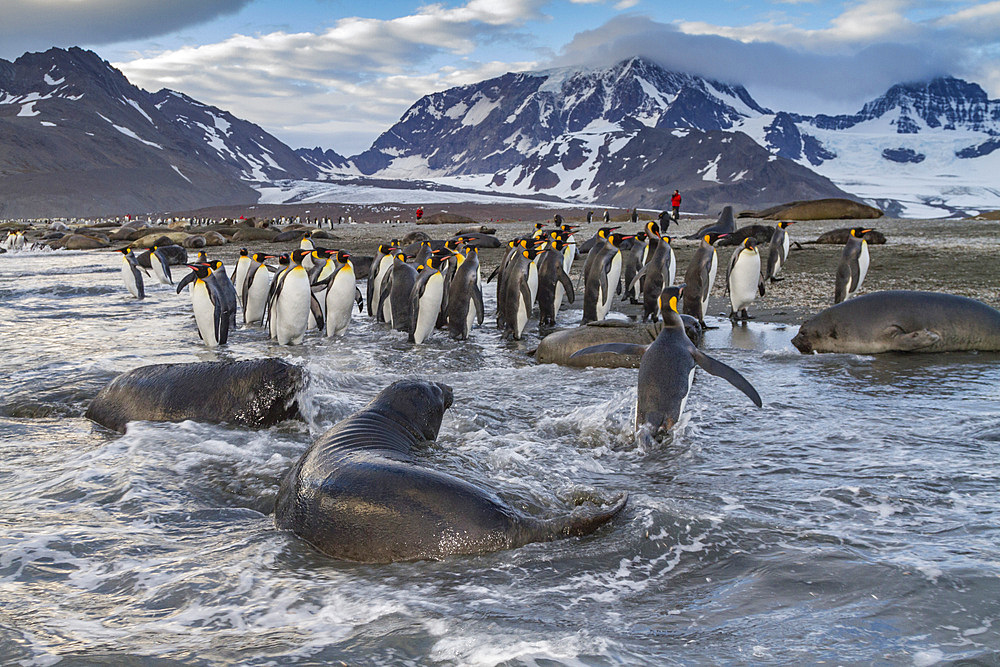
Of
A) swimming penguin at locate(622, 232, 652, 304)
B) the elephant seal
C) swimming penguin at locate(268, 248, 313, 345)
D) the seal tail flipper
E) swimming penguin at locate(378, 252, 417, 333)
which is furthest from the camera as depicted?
swimming penguin at locate(622, 232, 652, 304)

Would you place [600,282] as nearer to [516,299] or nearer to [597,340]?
[516,299]

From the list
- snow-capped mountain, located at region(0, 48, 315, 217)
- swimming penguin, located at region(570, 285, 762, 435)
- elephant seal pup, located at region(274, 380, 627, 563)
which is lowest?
elephant seal pup, located at region(274, 380, 627, 563)

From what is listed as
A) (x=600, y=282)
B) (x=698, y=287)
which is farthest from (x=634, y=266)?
(x=698, y=287)

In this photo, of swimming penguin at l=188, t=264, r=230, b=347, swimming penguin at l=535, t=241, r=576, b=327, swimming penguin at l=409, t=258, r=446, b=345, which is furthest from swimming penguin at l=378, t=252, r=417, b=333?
swimming penguin at l=188, t=264, r=230, b=347

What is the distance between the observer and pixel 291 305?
372 inches

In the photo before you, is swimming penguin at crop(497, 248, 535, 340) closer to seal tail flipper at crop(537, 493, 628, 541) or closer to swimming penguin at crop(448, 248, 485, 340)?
swimming penguin at crop(448, 248, 485, 340)

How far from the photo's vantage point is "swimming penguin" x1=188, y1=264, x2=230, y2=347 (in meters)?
9.23

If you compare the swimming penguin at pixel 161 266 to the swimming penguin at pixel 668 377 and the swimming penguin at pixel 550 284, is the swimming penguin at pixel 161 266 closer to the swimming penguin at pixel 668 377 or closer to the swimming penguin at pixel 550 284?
the swimming penguin at pixel 550 284

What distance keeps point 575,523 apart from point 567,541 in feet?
0.30

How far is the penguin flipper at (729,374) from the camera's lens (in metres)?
4.97

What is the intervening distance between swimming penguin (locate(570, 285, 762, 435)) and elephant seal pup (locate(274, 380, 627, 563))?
1.52m

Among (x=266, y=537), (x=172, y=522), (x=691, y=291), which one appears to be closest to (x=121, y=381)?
(x=172, y=522)

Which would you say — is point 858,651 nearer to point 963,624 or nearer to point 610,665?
point 963,624

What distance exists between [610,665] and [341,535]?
1345mm
